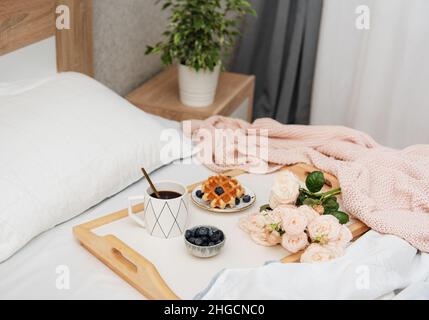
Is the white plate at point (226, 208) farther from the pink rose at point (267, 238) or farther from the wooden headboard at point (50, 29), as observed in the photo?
the wooden headboard at point (50, 29)

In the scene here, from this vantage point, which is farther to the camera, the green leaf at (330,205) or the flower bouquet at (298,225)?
the green leaf at (330,205)

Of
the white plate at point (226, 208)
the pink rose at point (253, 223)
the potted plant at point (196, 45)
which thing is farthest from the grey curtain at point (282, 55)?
the pink rose at point (253, 223)

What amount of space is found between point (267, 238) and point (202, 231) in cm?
14

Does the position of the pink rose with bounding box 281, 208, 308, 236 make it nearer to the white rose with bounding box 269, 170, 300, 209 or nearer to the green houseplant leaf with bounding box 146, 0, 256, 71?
the white rose with bounding box 269, 170, 300, 209

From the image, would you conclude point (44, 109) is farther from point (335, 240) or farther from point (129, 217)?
point (335, 240)

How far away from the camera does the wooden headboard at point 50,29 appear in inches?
62.0

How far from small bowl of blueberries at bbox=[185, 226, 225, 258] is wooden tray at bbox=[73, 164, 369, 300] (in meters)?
0.09

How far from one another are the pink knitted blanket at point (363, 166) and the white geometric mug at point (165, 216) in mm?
365

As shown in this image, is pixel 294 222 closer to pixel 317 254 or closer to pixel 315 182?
pixel 317 254

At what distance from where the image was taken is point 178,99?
90.7 inches

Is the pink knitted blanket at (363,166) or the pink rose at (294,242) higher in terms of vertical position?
the pink knitted blanket at (363,166)

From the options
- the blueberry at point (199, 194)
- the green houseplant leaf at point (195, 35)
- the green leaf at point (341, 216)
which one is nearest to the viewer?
the green leaf at point (341, 216)
